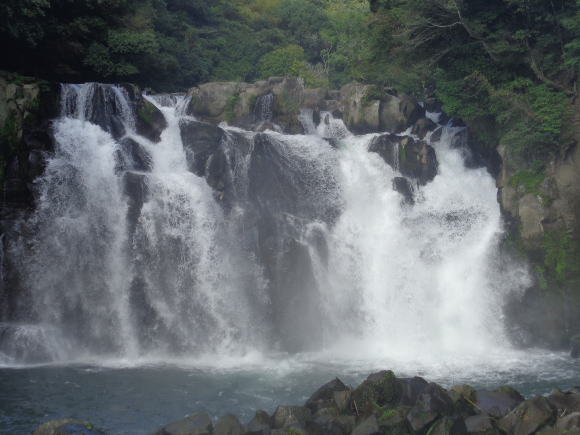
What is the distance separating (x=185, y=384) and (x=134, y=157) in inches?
358

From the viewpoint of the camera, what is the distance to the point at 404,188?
21.9 m

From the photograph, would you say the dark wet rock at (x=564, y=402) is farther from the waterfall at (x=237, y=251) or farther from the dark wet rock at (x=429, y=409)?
the waterfall at (x=237, y=251)

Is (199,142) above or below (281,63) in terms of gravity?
below

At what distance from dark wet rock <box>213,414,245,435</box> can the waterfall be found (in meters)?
7.16

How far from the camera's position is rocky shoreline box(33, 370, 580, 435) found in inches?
375

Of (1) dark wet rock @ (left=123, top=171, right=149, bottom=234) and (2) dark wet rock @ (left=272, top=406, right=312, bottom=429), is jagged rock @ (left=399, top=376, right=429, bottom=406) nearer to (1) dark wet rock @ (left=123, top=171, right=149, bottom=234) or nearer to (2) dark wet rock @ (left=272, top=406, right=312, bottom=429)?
(2) dark wet rock @ (left=272, top=406, right=312, bottom=429)

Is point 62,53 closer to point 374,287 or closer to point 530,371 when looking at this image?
point 374,287

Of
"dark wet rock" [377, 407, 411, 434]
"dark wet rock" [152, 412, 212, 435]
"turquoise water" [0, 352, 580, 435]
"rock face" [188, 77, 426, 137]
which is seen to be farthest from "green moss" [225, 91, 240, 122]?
"dark wet rock" [377, 407, 411, 434]

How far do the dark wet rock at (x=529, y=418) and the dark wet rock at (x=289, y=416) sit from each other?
3.66 meters

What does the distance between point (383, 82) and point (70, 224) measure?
2076 centimetres

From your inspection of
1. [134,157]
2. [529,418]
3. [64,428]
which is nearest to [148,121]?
[134,157]

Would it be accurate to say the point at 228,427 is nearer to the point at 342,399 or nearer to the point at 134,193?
the point at 342,399

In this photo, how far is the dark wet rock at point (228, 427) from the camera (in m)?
9.80

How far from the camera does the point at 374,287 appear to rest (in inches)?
765
